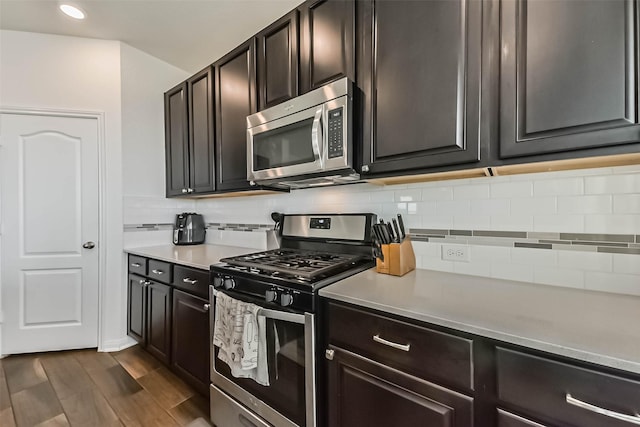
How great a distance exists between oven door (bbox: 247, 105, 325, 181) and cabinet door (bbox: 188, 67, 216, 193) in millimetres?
646

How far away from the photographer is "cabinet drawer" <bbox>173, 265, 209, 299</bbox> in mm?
1795

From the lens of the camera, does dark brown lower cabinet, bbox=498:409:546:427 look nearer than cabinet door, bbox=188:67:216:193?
Yes

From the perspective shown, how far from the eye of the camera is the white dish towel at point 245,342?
1372 mm

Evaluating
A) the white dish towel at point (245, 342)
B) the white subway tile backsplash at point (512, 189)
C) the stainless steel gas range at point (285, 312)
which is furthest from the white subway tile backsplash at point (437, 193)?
the white dish towel at point (245, 342)

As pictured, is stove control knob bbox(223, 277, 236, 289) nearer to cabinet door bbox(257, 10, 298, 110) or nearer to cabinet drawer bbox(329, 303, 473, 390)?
cabinet drawer bbox(329, 303, 473, 390)

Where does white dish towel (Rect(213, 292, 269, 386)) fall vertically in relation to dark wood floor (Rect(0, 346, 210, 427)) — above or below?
above

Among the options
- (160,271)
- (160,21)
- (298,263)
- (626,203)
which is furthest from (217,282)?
(160,21)

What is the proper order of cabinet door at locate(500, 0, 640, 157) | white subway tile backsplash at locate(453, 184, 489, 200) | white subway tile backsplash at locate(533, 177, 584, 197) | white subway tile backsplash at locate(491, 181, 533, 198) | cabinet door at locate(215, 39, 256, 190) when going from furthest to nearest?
cabinet door at locate(215, 39, 256, 190), white subway tile backsplash at locate(453, 184, 489, 200), white subway tile backsplash at locate(491, 181, 533, 198), white subway tile backsplash at locate(533, 177, 584, 197), cabinet door at locate(500, 0, 640, 157)

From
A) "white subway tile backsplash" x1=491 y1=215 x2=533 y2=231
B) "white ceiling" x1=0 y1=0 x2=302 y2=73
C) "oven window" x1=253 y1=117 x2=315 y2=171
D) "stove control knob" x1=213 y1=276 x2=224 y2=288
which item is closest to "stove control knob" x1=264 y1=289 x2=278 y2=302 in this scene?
"stove control knob" x1=213 y1=276 x2=224 y2=288

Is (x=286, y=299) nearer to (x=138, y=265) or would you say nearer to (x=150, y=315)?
(x=150, y=315)

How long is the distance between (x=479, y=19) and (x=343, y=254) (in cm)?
132

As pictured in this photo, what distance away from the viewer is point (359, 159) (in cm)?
149

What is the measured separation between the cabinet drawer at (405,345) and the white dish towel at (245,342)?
40 cm

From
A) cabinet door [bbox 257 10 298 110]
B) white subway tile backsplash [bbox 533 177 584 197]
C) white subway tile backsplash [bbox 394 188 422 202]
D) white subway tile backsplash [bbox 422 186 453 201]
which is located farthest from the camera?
cabinet door [bbox 257 10 298 110]
